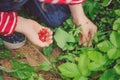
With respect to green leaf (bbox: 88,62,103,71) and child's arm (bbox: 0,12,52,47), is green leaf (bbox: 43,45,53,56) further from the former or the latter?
green leaf (bbox: 88,62,103,71)

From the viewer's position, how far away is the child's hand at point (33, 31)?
169 cm

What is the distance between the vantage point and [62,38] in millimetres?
1667

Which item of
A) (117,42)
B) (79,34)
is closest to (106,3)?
(79,34)

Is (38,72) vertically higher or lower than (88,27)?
lower

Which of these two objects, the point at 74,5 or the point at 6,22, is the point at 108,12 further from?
the point at 6,22

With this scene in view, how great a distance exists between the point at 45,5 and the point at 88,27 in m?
0.24

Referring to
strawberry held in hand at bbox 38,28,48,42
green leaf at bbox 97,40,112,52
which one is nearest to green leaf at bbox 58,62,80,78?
green leaf at bbox 97,40,112,52

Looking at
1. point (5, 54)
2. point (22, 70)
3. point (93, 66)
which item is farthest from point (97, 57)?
point (5, 54)

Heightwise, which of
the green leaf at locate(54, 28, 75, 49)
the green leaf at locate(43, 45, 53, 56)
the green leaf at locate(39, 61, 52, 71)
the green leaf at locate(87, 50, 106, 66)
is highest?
the green leaf at locate(54, 28, 75, 49)

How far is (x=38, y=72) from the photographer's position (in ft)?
5.30

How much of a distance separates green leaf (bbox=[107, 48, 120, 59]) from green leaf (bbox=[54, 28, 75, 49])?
262 millimetres

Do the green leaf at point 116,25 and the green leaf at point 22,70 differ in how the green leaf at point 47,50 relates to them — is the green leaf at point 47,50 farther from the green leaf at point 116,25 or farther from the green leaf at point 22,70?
the green leaf at point 116,25

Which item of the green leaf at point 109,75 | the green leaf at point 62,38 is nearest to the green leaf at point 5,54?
the green leaf at point 62,38

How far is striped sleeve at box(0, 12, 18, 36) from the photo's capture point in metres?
1.64
